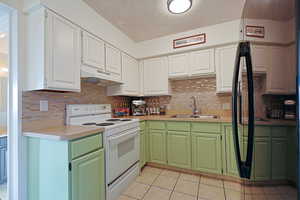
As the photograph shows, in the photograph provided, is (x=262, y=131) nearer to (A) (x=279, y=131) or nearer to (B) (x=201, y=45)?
(A) (x=279, y=131)

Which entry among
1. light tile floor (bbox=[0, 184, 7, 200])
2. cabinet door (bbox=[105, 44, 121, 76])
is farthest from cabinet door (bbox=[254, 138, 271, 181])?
light tile floor (bbox=[0, 184, 7, 200])

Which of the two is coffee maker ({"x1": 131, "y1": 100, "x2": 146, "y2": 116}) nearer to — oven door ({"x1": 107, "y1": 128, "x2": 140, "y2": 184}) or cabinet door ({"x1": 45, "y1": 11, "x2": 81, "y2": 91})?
oven door ({"x1": 107, "y1": 128, "x2": 140, "y2": 184})

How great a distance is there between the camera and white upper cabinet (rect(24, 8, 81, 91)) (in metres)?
1.24

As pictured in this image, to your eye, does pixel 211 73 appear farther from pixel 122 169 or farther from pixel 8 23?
pixel 8 23

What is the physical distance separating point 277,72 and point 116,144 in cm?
152

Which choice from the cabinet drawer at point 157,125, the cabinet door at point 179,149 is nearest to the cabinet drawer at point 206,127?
the cabinet door at point 179,149

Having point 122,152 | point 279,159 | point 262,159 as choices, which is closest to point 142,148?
point 122,152

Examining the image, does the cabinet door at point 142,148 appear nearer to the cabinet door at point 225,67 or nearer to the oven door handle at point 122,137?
the oven door handle at point 122,137

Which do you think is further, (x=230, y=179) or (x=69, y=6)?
(x=230, y=179)

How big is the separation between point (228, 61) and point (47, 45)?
7.79 ft

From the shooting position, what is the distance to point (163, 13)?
6.03 feet

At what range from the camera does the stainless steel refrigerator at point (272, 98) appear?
41 centimetres

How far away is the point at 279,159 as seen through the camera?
→ 1.61 ft

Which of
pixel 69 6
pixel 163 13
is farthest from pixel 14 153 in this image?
pixel 163 13
